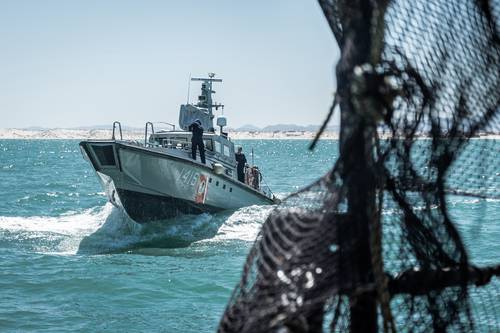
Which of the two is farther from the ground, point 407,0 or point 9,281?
point 407,0

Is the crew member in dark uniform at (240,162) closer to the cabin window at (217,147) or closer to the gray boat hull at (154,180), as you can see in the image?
the cabin window at (217,147)

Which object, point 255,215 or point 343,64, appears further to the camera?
point 255,215

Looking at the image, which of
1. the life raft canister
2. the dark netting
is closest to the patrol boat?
the life raft canister

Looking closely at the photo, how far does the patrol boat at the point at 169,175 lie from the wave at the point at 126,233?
35cm

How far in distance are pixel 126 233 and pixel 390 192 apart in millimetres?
15488

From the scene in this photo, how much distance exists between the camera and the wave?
52.4ft

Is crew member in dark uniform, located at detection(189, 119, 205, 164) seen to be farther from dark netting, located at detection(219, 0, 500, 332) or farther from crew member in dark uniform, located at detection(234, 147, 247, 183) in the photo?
dark netting, located at detection(219, 0, 500, 332)

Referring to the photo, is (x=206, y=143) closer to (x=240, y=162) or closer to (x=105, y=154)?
(x=240, y=162)

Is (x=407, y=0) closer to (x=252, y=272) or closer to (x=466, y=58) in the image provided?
(x=466, y=58)

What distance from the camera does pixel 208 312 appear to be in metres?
10.5

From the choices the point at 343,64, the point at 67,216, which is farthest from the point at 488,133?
the point at 67,216

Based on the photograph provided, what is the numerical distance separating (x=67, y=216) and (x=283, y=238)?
21896mm

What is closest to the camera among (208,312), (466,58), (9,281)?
(466,58)

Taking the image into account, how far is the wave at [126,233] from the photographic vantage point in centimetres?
1598
